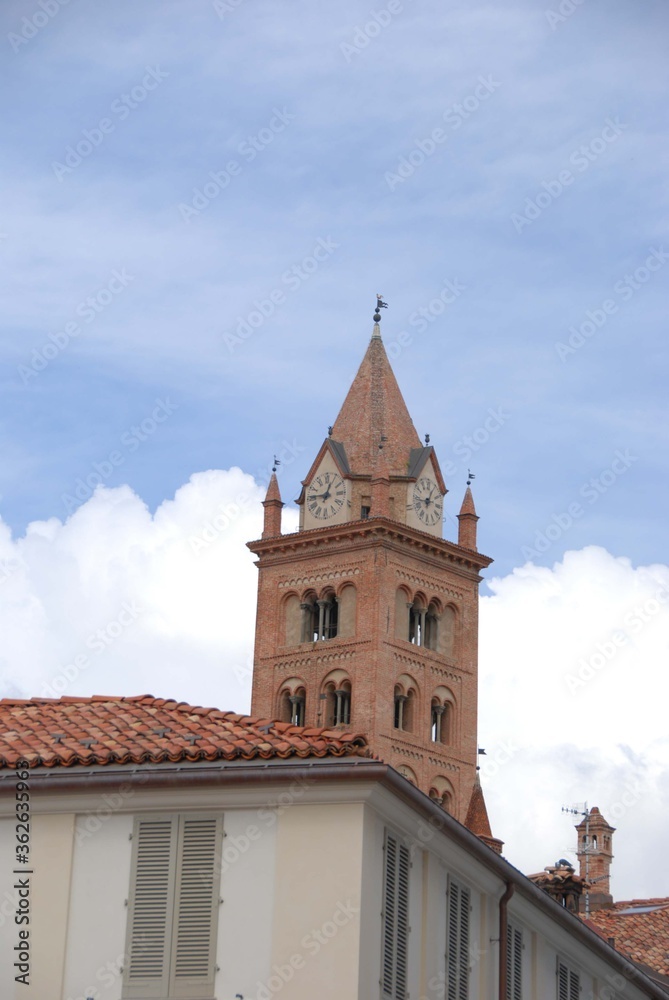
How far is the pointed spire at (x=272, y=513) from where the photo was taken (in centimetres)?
9394

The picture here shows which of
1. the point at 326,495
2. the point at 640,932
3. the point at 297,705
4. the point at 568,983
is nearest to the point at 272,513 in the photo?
the point at 326,495

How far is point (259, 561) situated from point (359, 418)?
7.62 meters

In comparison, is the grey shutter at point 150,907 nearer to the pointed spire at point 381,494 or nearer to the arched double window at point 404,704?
the arched double window at point 404,704

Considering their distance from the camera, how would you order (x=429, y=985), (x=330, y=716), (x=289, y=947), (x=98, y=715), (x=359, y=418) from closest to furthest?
1. (x=289, y=947)
2. (x=429, y=985)
3. (x=98, y=715)
4. (x=330, y=716)
5. (x=359, y=418)

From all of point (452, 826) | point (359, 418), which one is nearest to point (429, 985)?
point (452, 826)

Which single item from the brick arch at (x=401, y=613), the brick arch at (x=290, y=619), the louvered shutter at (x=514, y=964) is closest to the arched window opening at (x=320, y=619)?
the brick arch at (x=290, y=619)

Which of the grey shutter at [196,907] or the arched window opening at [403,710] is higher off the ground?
the arched window opening at [403,710]

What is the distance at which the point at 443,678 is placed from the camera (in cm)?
9112

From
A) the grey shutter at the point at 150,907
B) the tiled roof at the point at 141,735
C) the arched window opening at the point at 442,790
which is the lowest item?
the grey shutter at the point at 150,907

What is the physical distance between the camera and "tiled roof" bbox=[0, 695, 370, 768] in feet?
78.3

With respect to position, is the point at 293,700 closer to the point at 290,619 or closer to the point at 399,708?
the point at 290,619

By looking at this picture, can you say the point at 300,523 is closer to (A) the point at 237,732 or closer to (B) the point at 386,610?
(B) the point at 386,610

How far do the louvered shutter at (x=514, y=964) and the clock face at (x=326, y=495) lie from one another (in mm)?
63499

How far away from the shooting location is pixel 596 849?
8212 centimetres
